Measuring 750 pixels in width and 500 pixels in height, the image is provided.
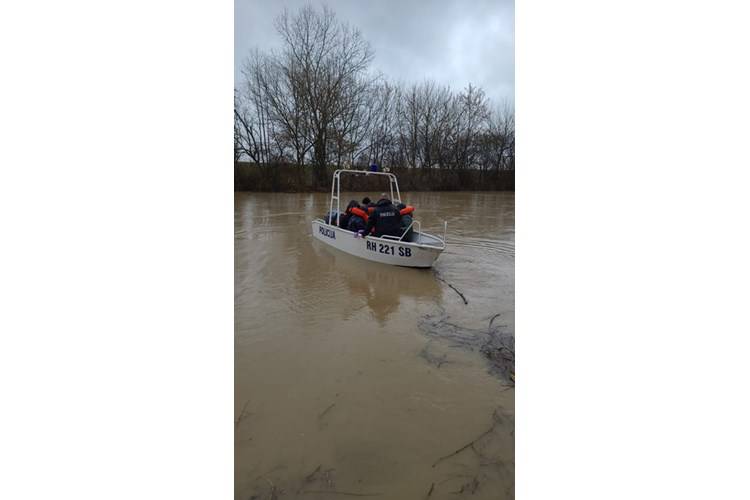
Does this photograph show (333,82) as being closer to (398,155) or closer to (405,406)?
(405,406)

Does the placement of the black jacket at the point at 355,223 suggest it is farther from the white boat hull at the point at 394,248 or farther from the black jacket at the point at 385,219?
the black jacket at the point at 385,219

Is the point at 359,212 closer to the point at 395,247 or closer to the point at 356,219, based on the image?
the point at 356,219

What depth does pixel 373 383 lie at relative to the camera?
1732mm

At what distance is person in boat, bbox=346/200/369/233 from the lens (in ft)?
14.0

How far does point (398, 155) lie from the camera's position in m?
14.2

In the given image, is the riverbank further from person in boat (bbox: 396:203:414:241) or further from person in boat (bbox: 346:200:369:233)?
person in boat (bbox: 396:203:414:241)

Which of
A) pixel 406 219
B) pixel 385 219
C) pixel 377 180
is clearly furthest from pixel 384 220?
pixel 377 180

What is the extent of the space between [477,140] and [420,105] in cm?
365

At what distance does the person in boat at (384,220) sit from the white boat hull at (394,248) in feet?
0.42

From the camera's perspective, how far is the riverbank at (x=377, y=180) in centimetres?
444

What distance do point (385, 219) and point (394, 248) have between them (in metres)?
0.33

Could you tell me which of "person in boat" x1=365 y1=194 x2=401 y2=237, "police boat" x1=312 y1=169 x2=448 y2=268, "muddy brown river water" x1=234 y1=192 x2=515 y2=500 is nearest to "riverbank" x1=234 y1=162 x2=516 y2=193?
"police boat" x1=312 y1=169 x2=448 y2=268

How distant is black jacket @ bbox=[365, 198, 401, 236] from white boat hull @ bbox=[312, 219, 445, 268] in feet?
0.45

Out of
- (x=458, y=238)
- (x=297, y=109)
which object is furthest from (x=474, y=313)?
(x=458, y=238)
